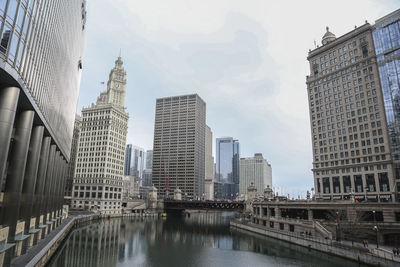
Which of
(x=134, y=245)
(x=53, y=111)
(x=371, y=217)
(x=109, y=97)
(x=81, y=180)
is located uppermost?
(x=109, y=97)

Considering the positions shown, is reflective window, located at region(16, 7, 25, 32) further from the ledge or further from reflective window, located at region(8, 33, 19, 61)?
the ledge

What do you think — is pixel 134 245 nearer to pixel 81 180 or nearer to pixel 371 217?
pixel 371 217

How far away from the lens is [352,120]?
351ft

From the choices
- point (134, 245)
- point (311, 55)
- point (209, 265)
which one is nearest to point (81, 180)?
point (134, 245)

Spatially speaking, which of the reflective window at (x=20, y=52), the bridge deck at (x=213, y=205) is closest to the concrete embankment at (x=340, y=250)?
the reflective window at (x=20, y=52)

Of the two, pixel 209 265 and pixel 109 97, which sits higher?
pixel 109 97

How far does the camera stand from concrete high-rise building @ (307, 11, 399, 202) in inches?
3802

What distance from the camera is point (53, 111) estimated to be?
174 ft

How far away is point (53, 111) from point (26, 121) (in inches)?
724

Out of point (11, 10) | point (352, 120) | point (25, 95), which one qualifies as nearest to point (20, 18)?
point (11, 10)

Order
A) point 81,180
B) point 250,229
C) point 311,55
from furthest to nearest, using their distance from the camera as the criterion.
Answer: point 81,180, point 311,55, point 250,229

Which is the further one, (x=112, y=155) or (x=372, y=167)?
(x=112, y=155)

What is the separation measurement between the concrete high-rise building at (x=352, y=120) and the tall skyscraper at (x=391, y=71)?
418 mm

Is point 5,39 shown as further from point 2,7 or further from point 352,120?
point 352,120
